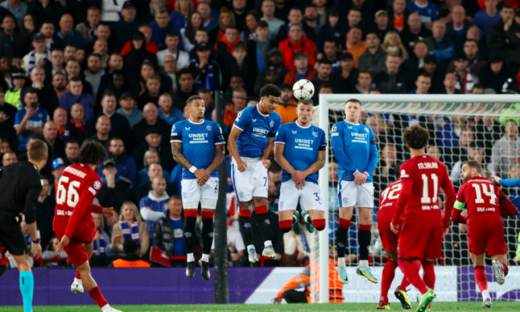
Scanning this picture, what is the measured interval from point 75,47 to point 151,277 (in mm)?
6378

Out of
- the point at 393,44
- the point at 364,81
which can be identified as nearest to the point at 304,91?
the point at 364,81

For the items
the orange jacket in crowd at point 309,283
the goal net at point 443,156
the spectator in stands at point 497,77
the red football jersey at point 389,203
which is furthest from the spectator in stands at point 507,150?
the red football jersey at point 389,203

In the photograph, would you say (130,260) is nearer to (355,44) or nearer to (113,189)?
(113,189)

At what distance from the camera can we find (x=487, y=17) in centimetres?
1673

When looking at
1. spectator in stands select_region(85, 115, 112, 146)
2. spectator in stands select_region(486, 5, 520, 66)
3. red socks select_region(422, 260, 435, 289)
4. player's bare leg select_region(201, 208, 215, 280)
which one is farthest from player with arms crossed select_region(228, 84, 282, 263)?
spectator in stands select_region(486, 5, 520, 66)

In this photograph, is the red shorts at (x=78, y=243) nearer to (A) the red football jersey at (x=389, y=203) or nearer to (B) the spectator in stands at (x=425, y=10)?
(A) the red football jersey at (x=389, y=203)

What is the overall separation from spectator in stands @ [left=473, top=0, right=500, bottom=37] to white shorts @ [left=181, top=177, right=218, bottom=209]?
953 cm

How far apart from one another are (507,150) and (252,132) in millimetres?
5836

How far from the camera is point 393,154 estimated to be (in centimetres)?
1345

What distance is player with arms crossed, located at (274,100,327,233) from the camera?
10125 mm

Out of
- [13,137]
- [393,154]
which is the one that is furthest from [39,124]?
[393,154]

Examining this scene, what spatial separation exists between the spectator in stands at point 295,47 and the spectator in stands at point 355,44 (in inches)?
33.8

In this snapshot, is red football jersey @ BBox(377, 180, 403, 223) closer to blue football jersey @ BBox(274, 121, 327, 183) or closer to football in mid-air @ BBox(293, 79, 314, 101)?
blue football jersey @ BBox(274, 121, 327, 183)

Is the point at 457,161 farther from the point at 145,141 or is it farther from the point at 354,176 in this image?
the point at 145,141
